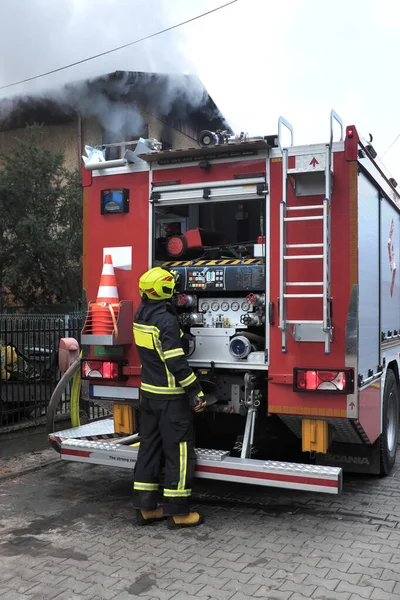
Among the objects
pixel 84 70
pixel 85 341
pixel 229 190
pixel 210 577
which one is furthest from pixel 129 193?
pixel 84 70

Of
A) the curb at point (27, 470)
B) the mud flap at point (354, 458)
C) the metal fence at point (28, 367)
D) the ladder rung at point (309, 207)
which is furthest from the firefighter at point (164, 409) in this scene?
the metal fence at point (28, 367)

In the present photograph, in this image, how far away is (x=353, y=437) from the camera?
4.58m

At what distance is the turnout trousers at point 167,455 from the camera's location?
431 cm

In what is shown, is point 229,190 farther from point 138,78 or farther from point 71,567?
point 138,78

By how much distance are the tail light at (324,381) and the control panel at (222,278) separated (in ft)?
2.67

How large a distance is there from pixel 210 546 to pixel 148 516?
0.62 metres

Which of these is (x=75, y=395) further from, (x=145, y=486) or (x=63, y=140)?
(x=63, y=140)

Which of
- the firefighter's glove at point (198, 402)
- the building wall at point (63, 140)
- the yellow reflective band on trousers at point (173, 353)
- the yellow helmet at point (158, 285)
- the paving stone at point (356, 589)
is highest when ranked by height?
the building wall at point (63, 140)

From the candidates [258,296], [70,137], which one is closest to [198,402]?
[258,296]

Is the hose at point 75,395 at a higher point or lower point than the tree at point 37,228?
lower

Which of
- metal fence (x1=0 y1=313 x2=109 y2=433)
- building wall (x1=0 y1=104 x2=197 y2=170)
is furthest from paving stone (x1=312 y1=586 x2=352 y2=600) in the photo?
building wall (x1=0 y1=104 x2=197 y2=170)

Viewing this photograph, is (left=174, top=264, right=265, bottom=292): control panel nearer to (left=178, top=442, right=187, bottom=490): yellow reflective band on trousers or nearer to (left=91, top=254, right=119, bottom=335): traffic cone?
(left=91, top=254, right=119, bottom=335): traffic cone

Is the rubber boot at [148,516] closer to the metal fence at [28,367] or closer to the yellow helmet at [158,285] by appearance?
the yellow helmet at [158,285]

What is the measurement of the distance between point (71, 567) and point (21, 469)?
2606mm
